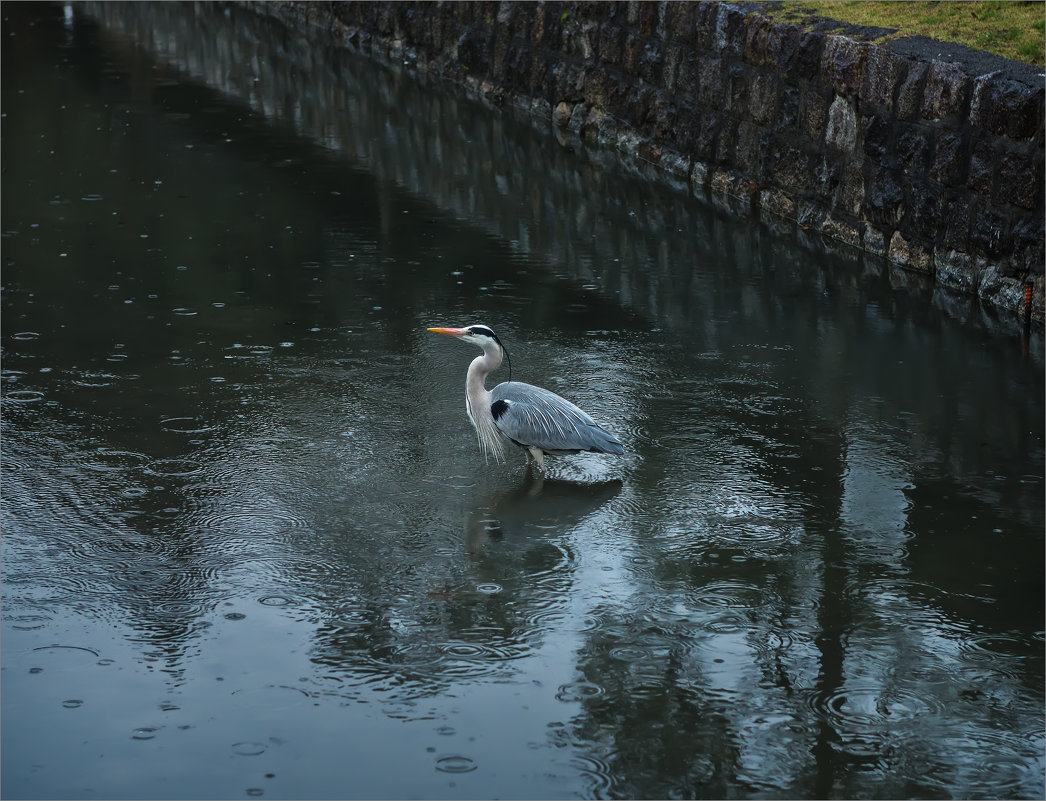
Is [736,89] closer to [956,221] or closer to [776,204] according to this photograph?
[776,204]

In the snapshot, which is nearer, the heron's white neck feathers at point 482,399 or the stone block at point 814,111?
the heron's white neck feathers at point 482,399

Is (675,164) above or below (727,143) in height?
below

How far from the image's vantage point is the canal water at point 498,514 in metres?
4.57

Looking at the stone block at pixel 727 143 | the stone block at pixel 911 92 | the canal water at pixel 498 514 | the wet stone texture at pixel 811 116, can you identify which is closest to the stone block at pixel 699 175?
the wet stone texture at pixel 811 116

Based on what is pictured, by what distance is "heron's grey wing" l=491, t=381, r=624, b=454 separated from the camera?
261 inches

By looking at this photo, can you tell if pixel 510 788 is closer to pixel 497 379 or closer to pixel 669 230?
pixel 497 379

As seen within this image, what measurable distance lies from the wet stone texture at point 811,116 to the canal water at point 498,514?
477mm

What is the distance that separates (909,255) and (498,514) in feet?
17.7

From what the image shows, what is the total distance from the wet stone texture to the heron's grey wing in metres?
4.20

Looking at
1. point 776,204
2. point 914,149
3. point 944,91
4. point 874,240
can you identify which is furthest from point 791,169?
point 944,91

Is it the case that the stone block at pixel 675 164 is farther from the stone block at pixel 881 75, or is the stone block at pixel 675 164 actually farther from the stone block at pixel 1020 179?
the stone block at pixel 1020 179

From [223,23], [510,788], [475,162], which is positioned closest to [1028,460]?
[510,788]

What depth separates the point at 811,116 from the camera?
1137cm

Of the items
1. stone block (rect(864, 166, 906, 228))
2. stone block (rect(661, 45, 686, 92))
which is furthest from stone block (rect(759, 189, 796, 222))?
stone block (rect(661, 45, 686, 92))
